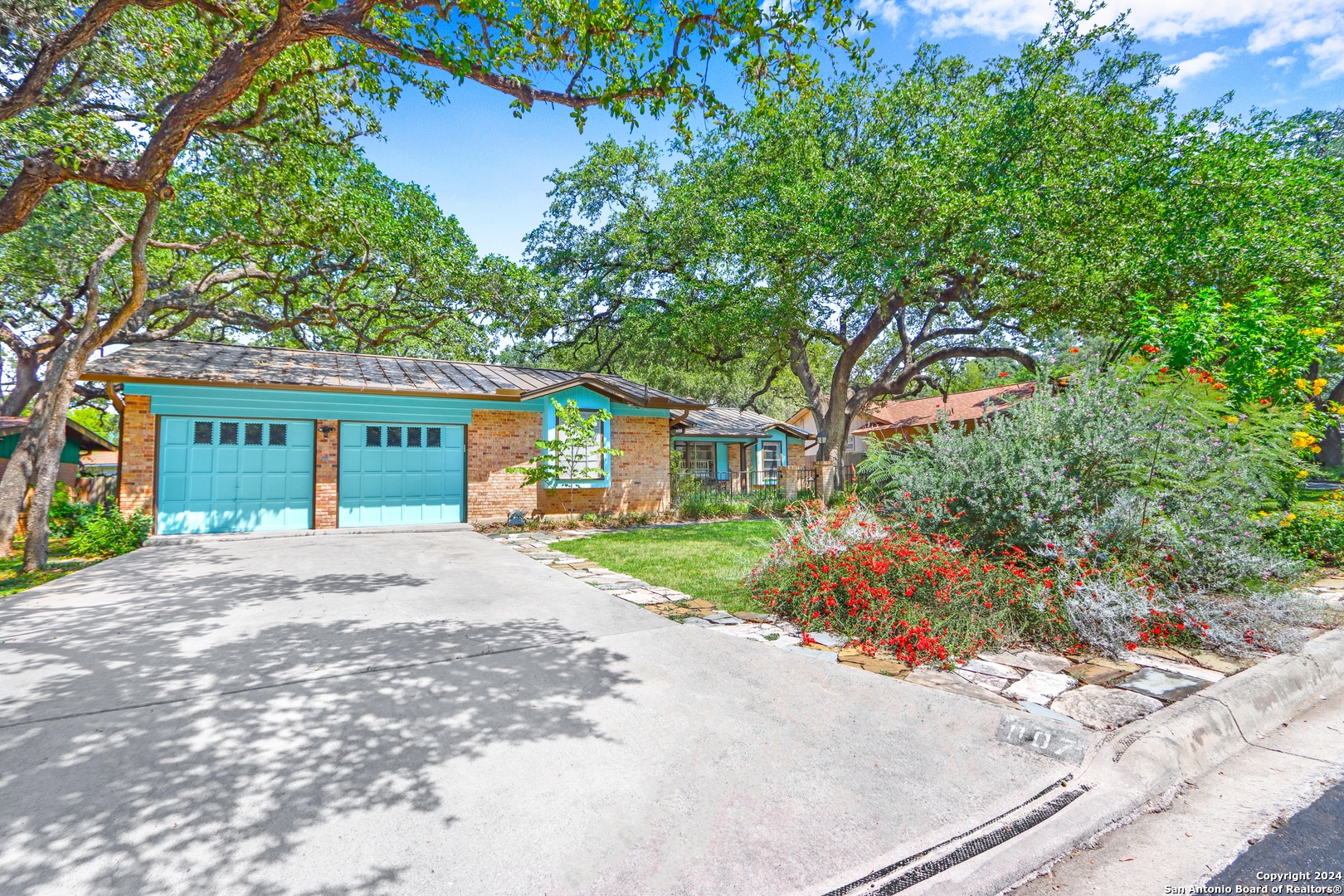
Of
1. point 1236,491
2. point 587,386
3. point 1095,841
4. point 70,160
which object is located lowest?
point 1095,841

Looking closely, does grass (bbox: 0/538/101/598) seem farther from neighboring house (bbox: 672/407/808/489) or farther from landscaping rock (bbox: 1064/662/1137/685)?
neighboring house (bbox: 672/407/808/489)

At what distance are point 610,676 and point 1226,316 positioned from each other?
869cm

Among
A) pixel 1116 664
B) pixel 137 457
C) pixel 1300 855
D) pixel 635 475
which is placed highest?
pixel 137 457

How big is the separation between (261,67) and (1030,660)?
28.0 feet

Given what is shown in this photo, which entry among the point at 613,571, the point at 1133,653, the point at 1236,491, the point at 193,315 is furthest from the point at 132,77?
the point at 1236,491

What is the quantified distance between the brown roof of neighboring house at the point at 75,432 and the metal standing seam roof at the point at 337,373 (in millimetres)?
3469

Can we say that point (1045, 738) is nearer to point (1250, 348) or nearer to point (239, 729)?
point (239, 729)

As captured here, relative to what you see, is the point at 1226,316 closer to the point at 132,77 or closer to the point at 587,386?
the point at 587,386

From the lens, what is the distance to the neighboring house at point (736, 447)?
2142 cm

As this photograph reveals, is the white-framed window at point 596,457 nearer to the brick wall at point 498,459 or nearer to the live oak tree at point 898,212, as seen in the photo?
the brick wall at point 498,459

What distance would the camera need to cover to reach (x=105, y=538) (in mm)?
9180

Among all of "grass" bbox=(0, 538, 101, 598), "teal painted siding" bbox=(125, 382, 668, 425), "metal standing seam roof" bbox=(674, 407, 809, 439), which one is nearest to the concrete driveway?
"grass" bbox=(0, 538, 101, 598)

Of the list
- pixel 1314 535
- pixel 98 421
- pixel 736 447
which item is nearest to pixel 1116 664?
pixel 1314 535

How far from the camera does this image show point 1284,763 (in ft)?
9.89
